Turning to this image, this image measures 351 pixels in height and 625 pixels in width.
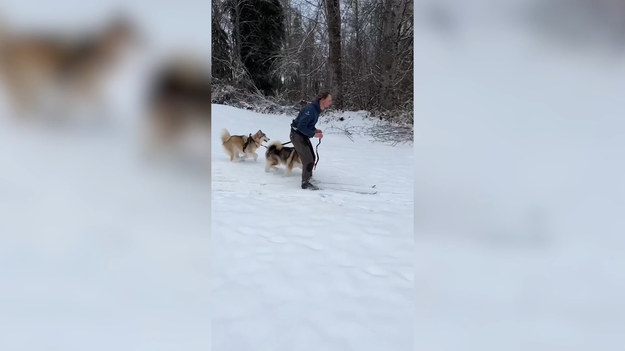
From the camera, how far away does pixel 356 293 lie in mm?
1232

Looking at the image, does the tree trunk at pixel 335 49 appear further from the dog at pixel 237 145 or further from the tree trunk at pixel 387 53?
the dog at pixel 237 145

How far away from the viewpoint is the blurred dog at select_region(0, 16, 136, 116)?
1.91 feet

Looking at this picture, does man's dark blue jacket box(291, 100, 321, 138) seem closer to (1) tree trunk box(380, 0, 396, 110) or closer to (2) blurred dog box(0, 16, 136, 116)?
(2) blurred dog box(0, 16, 136, 116)

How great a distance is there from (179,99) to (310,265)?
1052 mm

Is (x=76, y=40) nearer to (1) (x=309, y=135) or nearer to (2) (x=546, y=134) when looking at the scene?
(2) (x=546, y=134)

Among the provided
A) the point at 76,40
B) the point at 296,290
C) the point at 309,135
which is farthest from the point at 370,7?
the point at 76,40

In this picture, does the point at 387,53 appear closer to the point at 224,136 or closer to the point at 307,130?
the point at 224,136

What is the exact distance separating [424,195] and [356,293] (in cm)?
63

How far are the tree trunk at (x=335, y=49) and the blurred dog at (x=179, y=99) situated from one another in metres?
4.95

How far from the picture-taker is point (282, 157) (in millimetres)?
3494

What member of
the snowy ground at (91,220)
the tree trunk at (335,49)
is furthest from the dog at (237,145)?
the snowy ground at (91,220)

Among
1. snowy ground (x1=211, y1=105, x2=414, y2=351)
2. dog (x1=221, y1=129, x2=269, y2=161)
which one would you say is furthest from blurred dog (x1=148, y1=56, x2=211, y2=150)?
dog (x1=221, y1=129, x2=269, y2=161)

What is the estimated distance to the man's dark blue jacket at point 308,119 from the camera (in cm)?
288

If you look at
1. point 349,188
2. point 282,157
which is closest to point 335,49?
point 282,157
